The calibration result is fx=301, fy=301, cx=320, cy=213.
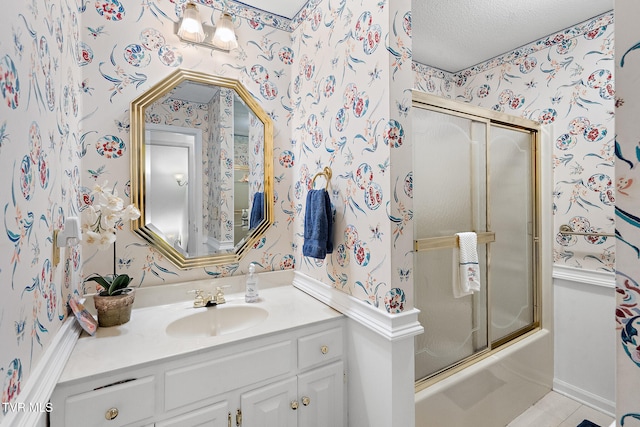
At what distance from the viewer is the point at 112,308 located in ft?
3.91

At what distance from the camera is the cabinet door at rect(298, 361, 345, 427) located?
48.4 inches

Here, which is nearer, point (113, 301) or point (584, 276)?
point (113, 301)

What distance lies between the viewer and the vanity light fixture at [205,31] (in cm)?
143

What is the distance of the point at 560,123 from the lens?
6.49ft

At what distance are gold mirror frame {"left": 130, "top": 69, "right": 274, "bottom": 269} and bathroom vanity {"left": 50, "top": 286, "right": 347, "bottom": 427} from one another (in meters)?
0.26

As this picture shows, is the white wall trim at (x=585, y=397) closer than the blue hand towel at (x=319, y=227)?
No

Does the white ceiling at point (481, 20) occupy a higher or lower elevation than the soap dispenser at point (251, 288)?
higher

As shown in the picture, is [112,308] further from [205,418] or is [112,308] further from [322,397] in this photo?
[322,397]

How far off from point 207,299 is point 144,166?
2.31ft

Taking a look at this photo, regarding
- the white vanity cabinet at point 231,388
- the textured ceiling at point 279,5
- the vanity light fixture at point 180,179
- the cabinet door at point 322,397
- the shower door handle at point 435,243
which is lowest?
the cabinet door at point 322,397

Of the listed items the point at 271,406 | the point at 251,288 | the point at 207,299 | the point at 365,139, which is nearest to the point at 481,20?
the point at 365,139

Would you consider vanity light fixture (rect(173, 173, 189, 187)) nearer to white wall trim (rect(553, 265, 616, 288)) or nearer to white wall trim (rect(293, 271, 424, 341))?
white wall trim (rect(293, 271, 424, 341))

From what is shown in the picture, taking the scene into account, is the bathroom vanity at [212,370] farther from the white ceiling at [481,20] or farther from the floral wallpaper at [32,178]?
the white ceiling at [481,20]

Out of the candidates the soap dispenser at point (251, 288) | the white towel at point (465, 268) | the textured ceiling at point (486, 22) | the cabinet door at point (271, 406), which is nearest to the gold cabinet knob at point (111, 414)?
the cabinet door at point (271, 406)
